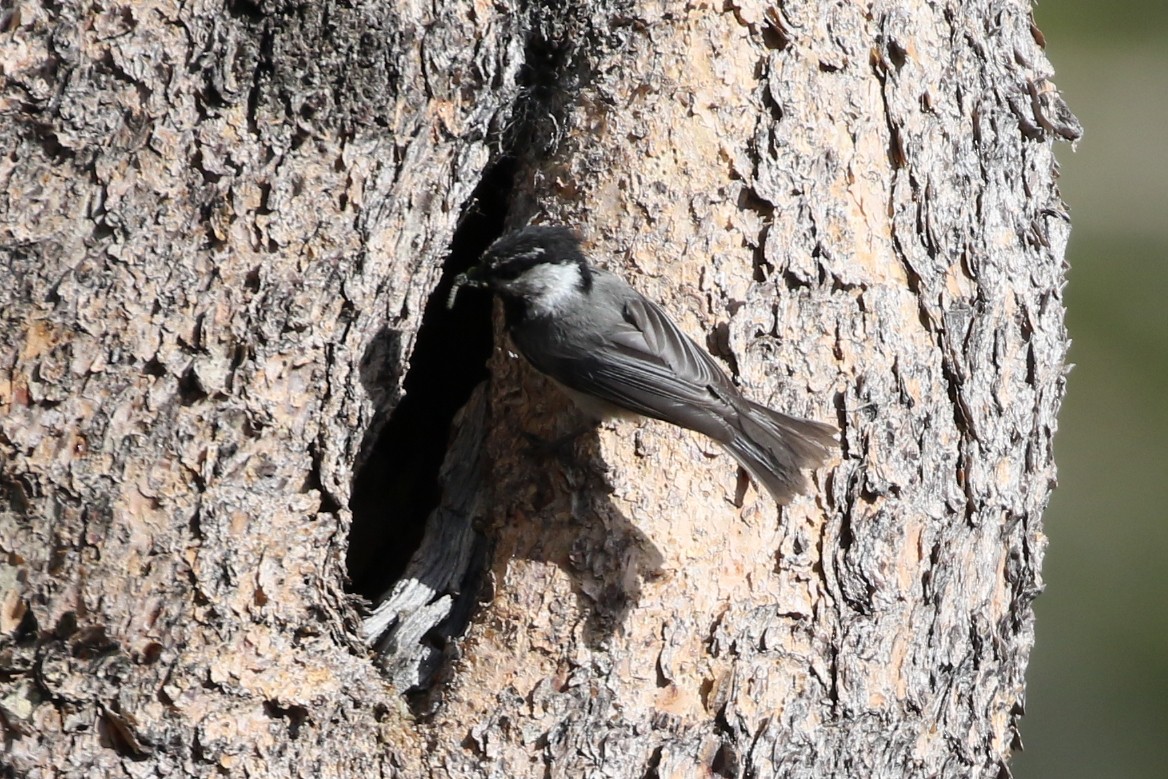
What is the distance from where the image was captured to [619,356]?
2812 mm

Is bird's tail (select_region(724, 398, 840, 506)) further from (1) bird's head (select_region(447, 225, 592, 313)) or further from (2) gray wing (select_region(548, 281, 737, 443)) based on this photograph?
(1) bird's head (select_region(447, 225, 592, 313))

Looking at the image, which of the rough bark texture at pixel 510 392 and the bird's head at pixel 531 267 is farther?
the bird's head at pixel 531 267

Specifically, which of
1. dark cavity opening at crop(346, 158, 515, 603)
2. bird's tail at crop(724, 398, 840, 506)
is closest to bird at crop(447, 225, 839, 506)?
bird's tail at crop(724, 398, 840, 506)

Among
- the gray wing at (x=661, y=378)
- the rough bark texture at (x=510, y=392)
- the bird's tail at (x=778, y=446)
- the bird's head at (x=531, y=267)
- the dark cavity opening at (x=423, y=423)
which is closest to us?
the rough bark texture at (x=510, y=392)

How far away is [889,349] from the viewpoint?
266cm

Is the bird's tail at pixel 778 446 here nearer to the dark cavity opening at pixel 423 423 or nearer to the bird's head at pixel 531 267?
the bird's head at pixel 531 267

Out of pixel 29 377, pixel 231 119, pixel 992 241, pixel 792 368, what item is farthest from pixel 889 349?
pixel 29 377

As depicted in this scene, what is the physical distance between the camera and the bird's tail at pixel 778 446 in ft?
7.73

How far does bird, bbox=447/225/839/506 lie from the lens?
243cm

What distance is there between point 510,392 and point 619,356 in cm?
27

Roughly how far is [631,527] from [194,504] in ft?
2.72

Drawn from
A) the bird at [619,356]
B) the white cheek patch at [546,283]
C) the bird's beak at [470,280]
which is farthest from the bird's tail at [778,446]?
the bird's beak at [470,280]

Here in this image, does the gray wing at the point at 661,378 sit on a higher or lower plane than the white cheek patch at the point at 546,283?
lower

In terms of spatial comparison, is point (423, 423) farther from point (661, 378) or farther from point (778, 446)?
point (778, 446)
